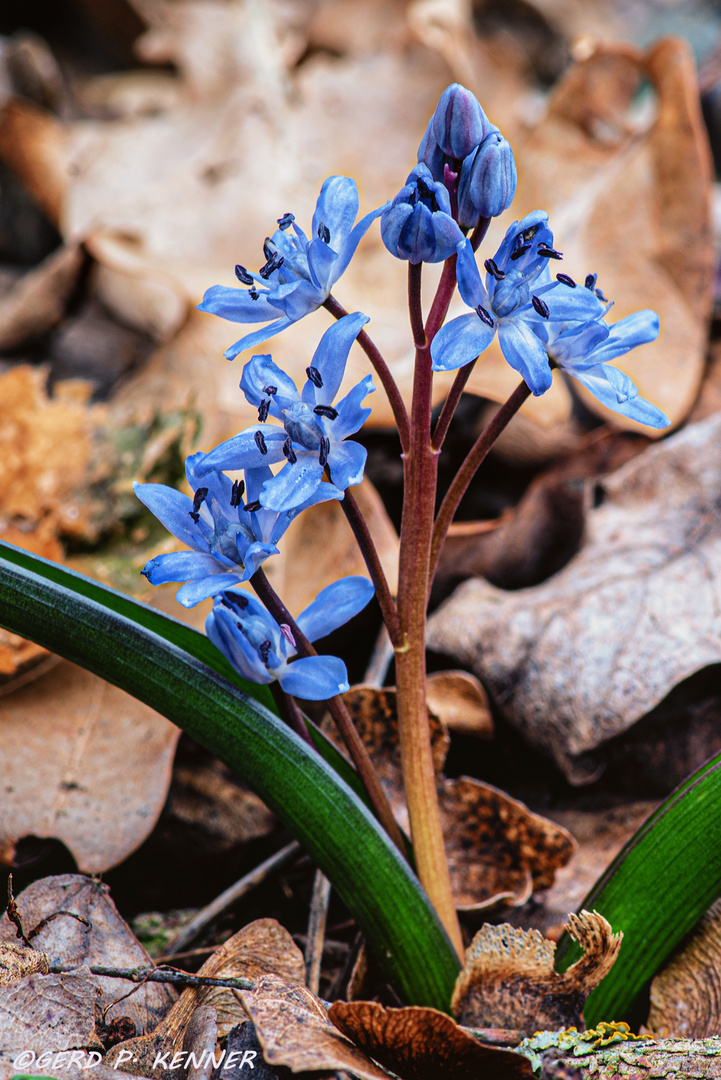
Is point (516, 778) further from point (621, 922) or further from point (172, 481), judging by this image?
point (172, 481)

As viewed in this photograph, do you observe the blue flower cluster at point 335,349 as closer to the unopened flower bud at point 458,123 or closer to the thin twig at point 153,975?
the unopened flower bud at point 458,123

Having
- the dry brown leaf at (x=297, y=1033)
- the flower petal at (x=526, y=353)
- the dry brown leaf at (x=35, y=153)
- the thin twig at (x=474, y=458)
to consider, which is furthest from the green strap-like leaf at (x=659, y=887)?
the dry brown leaf at (x=35, y=153)

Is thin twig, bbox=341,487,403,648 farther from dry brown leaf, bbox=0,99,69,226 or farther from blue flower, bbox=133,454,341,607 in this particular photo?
dry brown leaf, bbox=0,99,69,226

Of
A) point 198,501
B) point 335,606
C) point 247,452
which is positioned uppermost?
point 247,452

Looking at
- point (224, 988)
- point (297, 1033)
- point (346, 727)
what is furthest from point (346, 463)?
point (224, 988)

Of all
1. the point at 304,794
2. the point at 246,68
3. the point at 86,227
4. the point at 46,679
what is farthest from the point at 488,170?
the point at 246,68

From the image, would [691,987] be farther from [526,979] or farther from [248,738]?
[248,738]
